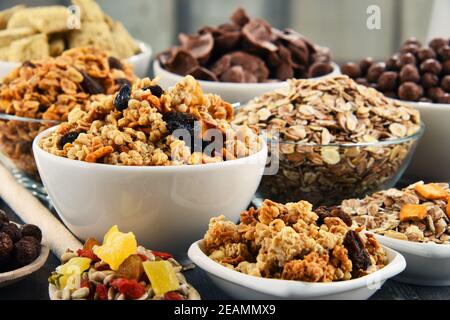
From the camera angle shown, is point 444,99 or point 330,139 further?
point 444,99

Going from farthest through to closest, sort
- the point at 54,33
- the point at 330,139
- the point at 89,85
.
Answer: the point at 54,33
the point at 89,85
the point at 330,139

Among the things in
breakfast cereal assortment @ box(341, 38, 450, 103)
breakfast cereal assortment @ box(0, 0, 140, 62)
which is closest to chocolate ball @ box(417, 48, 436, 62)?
breakfast cereal assortment @ box(341, 38, 450, 103)

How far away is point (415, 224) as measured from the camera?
1076 mm

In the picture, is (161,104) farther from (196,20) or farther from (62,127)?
(196,20)

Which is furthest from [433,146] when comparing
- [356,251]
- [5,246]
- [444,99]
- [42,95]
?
[5,246]

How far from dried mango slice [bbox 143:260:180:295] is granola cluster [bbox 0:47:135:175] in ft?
1.54

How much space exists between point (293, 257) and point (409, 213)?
252 mm

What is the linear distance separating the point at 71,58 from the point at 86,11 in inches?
14.7

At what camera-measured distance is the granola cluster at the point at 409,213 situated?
→ 106 centimetres

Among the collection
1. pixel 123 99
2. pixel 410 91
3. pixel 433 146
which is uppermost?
pixel 123 99

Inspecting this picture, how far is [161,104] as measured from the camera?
42.6 inches

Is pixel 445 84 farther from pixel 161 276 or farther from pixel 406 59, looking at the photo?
pixel 161 276

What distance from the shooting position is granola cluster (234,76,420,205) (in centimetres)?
126
